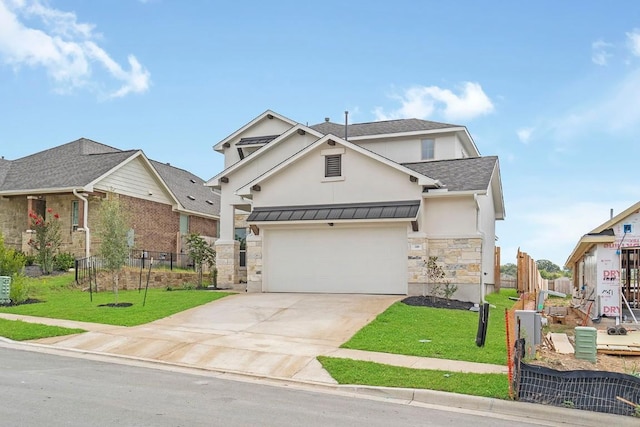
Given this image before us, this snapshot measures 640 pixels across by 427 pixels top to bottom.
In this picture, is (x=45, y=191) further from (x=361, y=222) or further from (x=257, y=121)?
(x=361, y=222)

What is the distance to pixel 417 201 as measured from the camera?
20.6 m

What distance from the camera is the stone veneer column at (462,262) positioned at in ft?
66.8

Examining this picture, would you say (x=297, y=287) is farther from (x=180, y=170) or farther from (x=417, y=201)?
(x=180, y=170)

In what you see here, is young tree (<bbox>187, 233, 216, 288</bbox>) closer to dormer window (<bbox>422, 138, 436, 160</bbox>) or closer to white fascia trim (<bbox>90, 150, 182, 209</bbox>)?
white fascia trim (<bbox>90, 150, 182, 209</bbox>)

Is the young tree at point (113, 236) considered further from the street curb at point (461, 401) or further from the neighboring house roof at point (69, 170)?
the street curb at point (461, 401)

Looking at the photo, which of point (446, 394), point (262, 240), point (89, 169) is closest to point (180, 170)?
point (89, 169)

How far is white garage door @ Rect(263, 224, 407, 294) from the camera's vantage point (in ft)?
68.1

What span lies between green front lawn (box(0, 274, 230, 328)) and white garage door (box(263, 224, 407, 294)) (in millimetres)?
2427

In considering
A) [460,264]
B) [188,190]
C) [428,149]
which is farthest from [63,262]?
[428,149]

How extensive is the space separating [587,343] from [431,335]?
10.9 feet

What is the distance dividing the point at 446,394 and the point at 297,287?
1306cm

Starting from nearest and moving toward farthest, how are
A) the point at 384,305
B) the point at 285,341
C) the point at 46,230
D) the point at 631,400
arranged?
1. the point at 631,400
2. the point at 285,341
3. the point at 384,305
4. the point at 46,230

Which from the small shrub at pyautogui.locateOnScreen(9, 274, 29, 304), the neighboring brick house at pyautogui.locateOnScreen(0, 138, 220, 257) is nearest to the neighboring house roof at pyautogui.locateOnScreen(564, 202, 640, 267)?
the small shrub at pyautogui.locateOnScreen(9, 274, 29, 304)

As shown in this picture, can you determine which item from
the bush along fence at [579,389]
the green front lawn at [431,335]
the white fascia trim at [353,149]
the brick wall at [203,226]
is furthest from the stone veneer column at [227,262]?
the bush along fence at [579,389]
